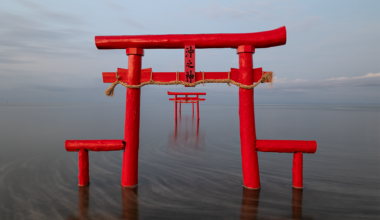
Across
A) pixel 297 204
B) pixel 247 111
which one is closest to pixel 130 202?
pixel 247 111

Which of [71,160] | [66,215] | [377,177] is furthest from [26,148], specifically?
[377,177]

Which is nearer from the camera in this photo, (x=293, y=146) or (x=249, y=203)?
(x=249, y=203)

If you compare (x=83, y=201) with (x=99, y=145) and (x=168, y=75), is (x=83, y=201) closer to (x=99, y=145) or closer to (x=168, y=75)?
(x=99, y=145)

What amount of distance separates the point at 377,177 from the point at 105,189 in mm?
Result: 5175

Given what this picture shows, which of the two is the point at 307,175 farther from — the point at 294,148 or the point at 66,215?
the point at 66,215

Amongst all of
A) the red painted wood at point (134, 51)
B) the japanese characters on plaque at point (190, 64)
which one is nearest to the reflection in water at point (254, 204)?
the japanese characters on plaque at point (190, 64)

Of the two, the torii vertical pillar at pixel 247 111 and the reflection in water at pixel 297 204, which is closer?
the reflection in water at pixel 297 204

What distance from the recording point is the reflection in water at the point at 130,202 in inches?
120

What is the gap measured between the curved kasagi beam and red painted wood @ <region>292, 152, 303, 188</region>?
175 cm

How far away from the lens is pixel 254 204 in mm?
3324

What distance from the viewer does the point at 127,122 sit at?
3.78 meters

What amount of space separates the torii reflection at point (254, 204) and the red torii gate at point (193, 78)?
0.20 meters

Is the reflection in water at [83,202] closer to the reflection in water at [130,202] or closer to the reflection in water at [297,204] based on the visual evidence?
the reflection in water at [130,202]

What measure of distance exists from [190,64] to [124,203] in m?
2.27
